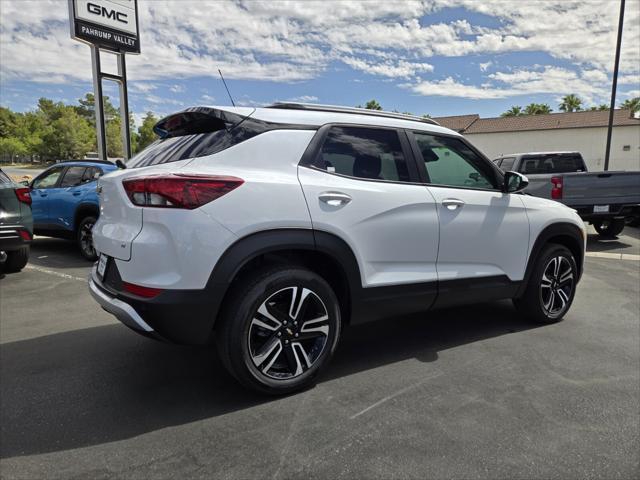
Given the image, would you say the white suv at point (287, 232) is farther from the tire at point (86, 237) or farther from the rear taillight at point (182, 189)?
the tire at point (86, 237)

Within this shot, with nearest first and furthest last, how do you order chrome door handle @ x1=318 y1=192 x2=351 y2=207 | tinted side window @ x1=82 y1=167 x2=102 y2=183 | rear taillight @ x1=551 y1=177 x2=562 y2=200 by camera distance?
chrome door handle @ x1=318 y1=192 x2=351 y2=207 → tinted side window @ x1=82 y1=167 x2=102 y2=183 → rear taillight @ x1=551 y1=177 x2=562 y2=200

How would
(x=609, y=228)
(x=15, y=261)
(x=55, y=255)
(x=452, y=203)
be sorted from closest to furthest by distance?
1. (x=452, y=203)
2. (x=15, y=261)
3. (x=55, y=255)
4. (x=609, y=228)

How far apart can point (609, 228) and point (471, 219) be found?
8764 mm

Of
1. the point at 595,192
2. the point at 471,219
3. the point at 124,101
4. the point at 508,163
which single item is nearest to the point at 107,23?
the point at 124,101

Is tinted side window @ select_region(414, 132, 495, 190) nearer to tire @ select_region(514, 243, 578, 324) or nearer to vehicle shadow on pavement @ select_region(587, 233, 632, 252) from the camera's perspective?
tire @ select_region(514, 243, 578, 324)

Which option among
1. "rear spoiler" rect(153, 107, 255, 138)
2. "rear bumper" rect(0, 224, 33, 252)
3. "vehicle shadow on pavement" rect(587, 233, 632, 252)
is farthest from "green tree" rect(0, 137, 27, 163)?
"rear spoiler" rect(153, 107, 255, 138)

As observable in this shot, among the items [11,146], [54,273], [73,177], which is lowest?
[54,273]

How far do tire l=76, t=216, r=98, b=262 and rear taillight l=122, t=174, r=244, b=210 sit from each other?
Answer: 5.44 metres

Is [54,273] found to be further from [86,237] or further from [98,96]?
[98,96]

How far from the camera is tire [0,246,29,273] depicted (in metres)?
6.56

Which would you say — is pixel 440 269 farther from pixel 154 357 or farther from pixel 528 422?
pixel 154 357

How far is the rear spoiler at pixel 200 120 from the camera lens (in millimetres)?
2967

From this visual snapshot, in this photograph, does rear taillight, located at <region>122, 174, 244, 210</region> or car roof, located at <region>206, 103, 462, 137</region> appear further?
car roof, located at <region>206, 103, 462, 137</region>

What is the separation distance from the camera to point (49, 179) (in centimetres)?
820
